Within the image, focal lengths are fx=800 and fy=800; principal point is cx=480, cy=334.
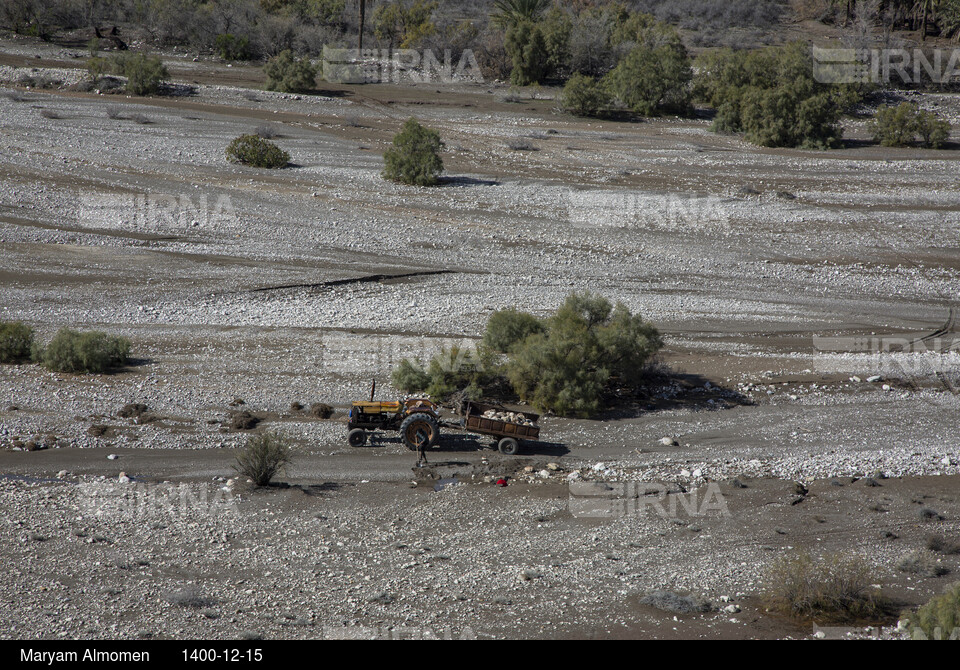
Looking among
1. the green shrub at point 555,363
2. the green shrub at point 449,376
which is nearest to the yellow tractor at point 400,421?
the green shrub at point 449,376

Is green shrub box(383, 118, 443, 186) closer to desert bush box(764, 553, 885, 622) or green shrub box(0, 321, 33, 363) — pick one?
green shrub box(0, 321, 33, 363)

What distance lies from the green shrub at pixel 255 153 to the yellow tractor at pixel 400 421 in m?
17.4

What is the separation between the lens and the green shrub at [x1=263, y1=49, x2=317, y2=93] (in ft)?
125

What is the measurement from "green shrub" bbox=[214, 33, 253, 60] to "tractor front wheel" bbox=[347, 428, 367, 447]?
3619 centimetres

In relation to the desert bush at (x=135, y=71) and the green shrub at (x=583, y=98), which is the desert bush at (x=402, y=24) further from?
the desert bush at (x=135, y=71)

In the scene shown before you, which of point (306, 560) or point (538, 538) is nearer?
point (306, 560)

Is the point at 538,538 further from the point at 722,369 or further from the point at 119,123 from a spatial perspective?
the point at 119,123

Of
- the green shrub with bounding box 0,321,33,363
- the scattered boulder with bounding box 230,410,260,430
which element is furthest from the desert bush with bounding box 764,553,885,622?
the green shrub with bounding box 0,321,33,363

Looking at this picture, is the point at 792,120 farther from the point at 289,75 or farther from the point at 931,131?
the point at 289,75

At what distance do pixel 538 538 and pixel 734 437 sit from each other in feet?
17.5

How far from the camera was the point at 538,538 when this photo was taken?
1131 cm

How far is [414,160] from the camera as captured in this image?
2811cm

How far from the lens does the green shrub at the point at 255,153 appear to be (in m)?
28.9
